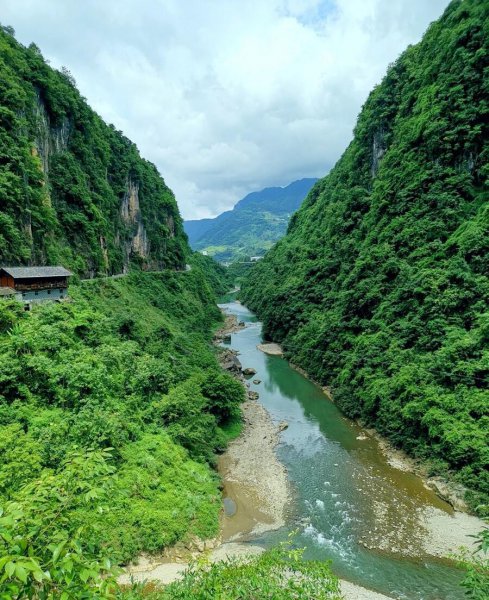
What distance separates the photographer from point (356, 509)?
23.7 meters

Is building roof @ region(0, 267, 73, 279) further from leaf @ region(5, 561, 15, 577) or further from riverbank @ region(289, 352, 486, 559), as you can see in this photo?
leaf @ region(5, 561, 15, 577)

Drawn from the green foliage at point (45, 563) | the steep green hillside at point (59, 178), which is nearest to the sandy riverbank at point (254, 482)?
the green foliage at point (45, 563)

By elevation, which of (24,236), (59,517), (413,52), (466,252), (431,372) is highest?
(413,52)

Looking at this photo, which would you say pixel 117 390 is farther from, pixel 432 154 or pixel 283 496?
pixel 432 154

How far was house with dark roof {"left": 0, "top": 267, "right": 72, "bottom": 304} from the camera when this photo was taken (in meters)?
30.3

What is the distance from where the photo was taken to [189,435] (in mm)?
26859

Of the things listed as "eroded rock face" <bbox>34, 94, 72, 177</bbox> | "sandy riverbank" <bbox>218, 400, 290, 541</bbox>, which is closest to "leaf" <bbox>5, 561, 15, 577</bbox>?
"sandy riverbank" <bbox>218, 400, 290, 541</bbox>

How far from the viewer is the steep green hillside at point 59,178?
34.5 metres

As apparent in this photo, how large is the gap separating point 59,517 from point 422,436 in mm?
30135

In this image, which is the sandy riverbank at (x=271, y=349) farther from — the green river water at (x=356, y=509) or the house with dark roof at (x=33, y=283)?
the house with dark roof at (x=33, y=283)

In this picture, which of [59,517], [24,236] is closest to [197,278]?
[24,236]

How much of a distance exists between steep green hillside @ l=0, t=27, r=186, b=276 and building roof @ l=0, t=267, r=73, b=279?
7.73 feet

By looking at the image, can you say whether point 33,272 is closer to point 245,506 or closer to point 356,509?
point 245,506

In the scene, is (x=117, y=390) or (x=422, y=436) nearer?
(x=117, y=390)
